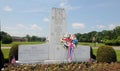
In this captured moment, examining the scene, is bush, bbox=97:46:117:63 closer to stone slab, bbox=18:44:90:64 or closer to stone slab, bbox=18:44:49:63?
stone slab, bbox=18:44:90:64

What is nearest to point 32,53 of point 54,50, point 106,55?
point 54,50

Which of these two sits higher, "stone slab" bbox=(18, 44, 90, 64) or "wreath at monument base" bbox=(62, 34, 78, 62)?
"wreath at monument base" bbox=(62, 34, 78, 62)

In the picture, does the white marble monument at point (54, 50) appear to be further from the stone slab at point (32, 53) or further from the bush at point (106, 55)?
the bush at point (106, 55)

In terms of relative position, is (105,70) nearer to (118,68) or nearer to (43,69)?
(118,68)

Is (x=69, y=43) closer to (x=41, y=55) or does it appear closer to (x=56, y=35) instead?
(x=56, y=35)

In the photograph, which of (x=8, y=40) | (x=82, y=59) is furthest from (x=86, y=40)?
(x=82, y=59)

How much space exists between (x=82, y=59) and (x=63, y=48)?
1.49m

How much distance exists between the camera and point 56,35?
16.4 metres

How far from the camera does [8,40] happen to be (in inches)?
2298

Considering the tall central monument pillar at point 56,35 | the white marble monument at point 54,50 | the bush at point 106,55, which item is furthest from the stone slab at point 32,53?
the bush at point 106,55

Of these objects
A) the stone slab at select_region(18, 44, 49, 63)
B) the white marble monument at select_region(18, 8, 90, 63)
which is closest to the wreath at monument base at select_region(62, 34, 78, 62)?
the white marble monument at select_region(18, 8, 90, 63)

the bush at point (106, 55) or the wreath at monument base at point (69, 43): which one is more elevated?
the wreath at monument base at point (69, 43)

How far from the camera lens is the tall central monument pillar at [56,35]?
16250mm

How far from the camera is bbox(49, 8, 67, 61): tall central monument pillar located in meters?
16.2
